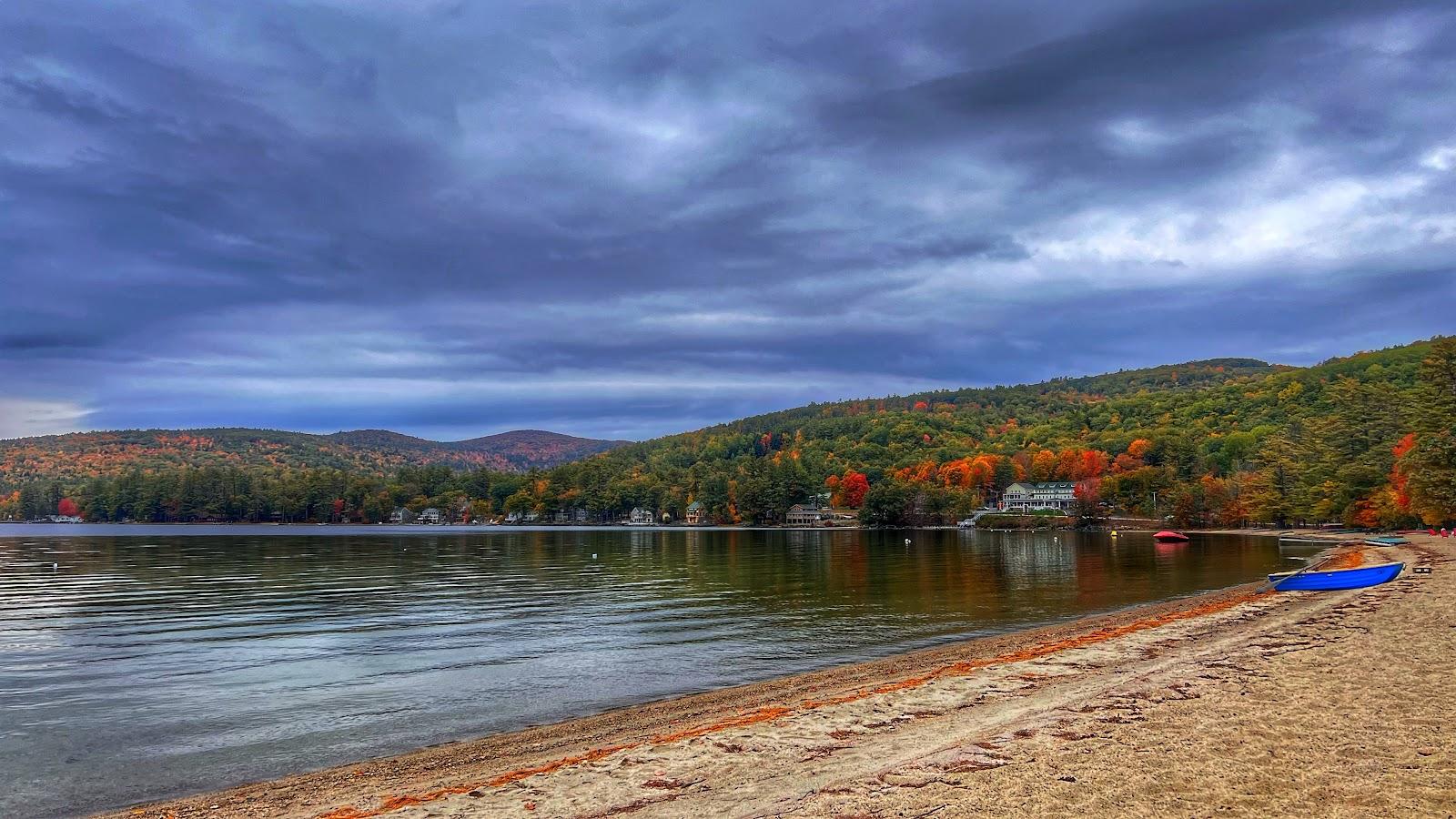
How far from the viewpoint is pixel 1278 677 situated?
52.6 ft

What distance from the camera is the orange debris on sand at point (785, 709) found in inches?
457

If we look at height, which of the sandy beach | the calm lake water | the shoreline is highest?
the sandy beach

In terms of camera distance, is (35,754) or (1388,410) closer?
(35,754)

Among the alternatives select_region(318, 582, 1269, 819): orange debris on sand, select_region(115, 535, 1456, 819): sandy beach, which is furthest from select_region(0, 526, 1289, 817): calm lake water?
select_region(318, 582, 1269, 819): orange debris on sand

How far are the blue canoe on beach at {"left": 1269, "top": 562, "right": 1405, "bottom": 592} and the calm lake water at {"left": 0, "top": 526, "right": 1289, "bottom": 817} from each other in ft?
21.9

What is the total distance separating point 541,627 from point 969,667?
59.2 feet

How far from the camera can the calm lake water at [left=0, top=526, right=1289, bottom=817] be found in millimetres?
16016

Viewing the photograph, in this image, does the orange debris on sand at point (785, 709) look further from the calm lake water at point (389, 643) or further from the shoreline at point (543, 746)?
the calm lake water at point (389, 643)

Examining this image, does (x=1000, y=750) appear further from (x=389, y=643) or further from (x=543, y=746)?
(x=389, y=643)

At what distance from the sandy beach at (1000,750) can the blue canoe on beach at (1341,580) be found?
15.1 m

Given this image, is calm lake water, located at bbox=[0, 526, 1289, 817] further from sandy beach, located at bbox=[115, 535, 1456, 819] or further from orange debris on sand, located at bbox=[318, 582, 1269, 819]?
orange debris on sand, located at bbox=[318, 582, 1269, 819]

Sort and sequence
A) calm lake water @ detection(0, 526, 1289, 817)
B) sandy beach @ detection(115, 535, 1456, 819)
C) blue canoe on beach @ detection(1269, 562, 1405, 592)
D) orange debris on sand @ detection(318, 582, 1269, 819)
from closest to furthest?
sandy beach @ detection(115, 535, 1456, 819) < orange debris on sand @ detection(318, 582, 1269, 819) < calm lake water @ detection(0, 526, 1289, 817) < blue canoe on beach @ detection(1269, 562, 1405, 592)

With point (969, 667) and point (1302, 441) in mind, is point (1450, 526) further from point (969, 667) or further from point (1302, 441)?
point (969, 667)

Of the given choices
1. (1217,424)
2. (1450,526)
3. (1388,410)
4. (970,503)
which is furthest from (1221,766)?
(1217,424)
